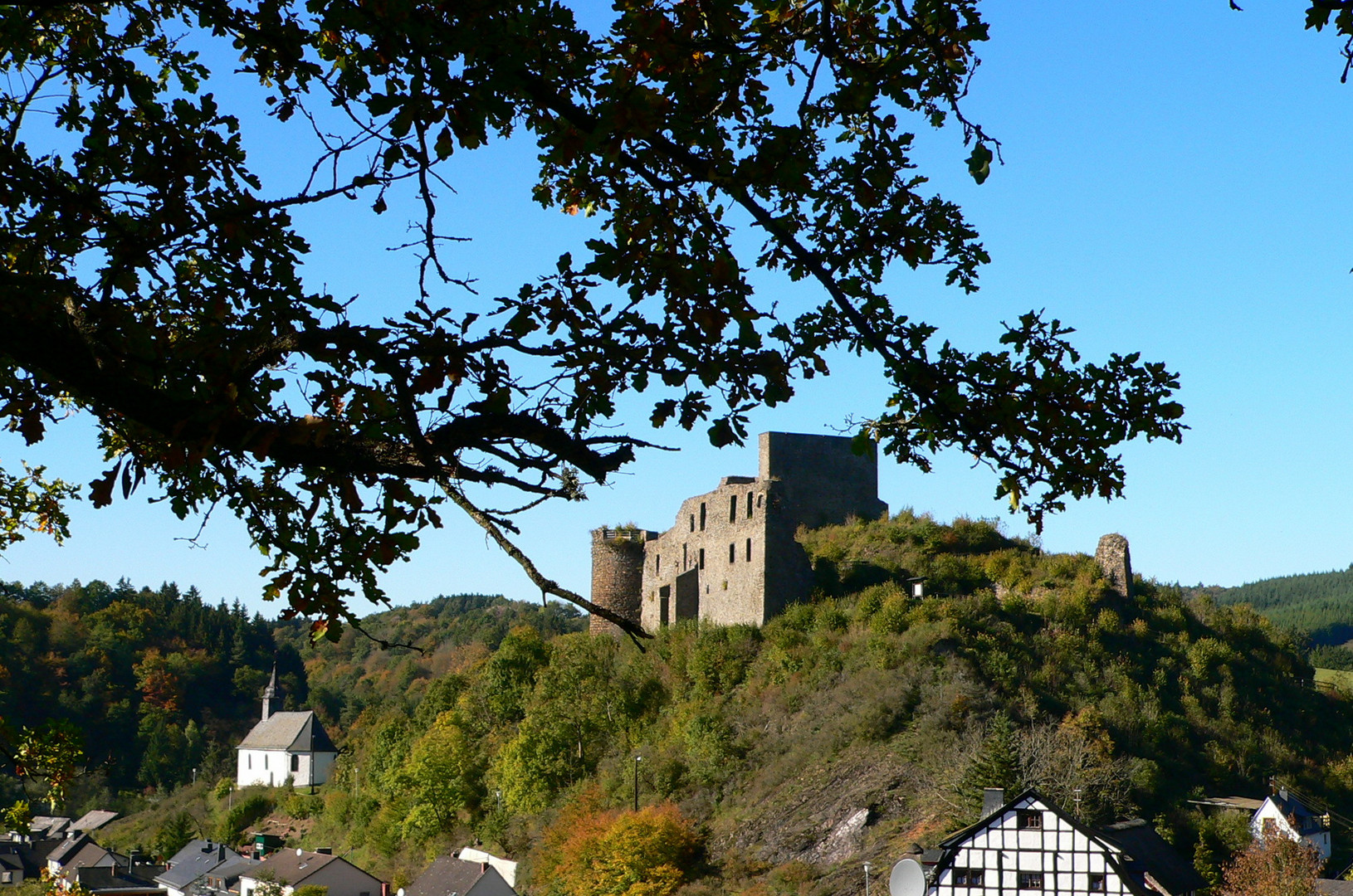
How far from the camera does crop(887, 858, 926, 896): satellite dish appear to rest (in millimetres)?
16531

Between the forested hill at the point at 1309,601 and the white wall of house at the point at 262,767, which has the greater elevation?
the forested hill at the point at 1309,601

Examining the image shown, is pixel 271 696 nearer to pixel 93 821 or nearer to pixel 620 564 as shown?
pixel 93 821

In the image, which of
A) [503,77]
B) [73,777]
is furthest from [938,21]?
[73,777]

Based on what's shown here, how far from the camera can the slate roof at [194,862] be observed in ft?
181

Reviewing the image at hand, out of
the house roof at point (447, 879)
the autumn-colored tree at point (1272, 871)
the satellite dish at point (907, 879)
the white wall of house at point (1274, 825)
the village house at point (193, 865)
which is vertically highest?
the satellite dish at point (907, 879)

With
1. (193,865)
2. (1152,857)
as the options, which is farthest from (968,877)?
(193,865)

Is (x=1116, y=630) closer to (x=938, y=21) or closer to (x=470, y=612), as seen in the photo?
(x=938, y=21)

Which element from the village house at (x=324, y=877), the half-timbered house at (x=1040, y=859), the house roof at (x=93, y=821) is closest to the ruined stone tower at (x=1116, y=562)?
the half-timbered house at (x=1040, y=859)

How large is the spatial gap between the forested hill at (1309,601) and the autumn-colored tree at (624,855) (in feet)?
271

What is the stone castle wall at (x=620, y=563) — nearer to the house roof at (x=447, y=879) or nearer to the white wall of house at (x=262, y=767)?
the house roof at (x=447, y=879)

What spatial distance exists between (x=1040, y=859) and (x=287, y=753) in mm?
61970

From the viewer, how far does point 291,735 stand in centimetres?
8019

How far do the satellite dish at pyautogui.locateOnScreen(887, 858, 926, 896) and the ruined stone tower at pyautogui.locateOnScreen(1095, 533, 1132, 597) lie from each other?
75.4 ft

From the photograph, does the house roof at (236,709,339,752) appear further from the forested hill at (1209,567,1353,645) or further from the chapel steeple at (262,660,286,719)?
the forested hill at (1209,567,1353,645)
